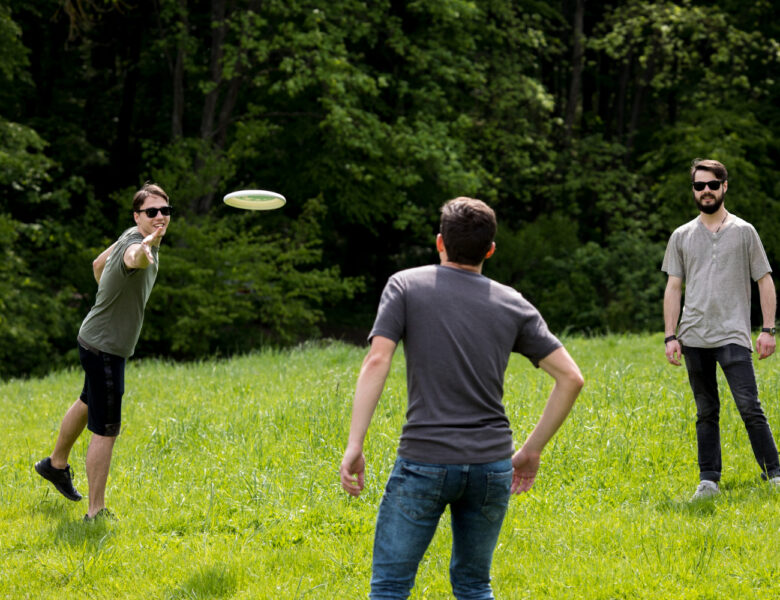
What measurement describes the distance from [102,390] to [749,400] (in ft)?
13.4

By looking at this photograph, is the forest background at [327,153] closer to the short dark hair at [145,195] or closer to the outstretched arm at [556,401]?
the short dark hair at [145,195]

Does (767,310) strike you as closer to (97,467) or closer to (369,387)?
(369,387)

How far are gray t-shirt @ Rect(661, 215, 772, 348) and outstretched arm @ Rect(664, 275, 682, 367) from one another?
0.28 ft

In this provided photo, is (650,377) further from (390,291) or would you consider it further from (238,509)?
(390,291)

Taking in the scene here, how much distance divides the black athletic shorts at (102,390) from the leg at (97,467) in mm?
55

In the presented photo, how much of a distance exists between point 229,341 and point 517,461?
49.4ft

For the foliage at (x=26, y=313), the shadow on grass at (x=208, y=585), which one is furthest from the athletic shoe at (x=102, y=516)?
the foliage at (x=26, y=313)

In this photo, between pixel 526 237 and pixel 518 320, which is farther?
pixel 526 237

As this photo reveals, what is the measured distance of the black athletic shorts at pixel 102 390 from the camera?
5426 millimetres

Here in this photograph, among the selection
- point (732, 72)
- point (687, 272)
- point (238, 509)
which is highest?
point (732, 72)

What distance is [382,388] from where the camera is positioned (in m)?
3.05

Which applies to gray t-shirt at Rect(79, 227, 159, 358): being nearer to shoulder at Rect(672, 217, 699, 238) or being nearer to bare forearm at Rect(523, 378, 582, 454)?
bare forearm at Rect(523, 378, 582, 454)

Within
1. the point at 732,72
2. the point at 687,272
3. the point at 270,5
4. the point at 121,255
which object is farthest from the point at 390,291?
the point at 732,72

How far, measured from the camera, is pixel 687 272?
19.5 ft
